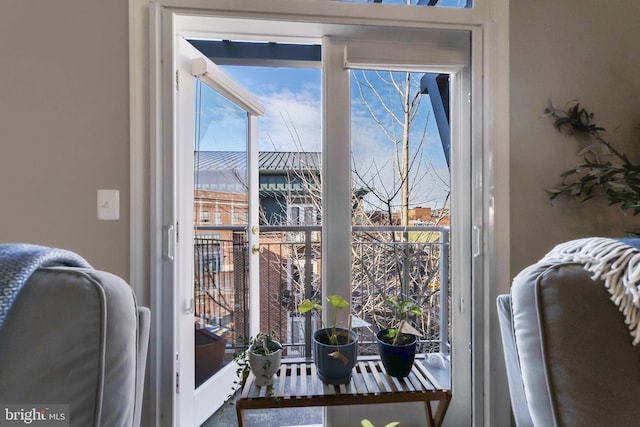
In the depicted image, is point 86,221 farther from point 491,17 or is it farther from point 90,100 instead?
point 491,17

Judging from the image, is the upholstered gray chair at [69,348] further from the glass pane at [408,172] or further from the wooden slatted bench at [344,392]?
the glass pane at [408,172]

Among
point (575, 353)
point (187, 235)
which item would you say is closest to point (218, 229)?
point (187, 235)

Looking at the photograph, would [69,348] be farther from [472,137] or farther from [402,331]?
[472,137]

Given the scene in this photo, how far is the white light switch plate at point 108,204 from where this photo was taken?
47.9 inches

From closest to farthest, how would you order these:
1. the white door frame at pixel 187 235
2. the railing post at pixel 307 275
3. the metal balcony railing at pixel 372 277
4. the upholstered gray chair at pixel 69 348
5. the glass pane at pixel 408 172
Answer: the upholstered gray chair at pixel 69 348, the white door frame at pixel 187 235, the glass pane at pixel 408 172, the metal balcony railing at pixel 372 277, the railing post at pixel 307 275

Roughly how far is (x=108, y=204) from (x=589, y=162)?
7.04 ft

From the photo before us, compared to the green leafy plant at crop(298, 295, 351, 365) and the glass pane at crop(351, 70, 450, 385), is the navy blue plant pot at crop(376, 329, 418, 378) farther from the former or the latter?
the glass pane at crop(351, 70, 450, 385)

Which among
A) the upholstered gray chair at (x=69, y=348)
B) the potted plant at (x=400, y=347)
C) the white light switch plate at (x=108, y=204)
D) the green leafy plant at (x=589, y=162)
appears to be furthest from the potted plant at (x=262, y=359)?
the green leafy plant at (x=589, y=162)

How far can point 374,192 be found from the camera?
1.55 m

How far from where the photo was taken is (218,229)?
1699 mm

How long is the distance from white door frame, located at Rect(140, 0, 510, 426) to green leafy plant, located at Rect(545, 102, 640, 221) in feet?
0.87

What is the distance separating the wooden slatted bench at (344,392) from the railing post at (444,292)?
37 cm

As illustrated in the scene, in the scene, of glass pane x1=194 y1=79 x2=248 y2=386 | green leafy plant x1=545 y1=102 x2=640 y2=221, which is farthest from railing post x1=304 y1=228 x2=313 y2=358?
green leafy plant x1=545 y1=102 x2=640 y2=221

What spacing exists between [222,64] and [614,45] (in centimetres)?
200
